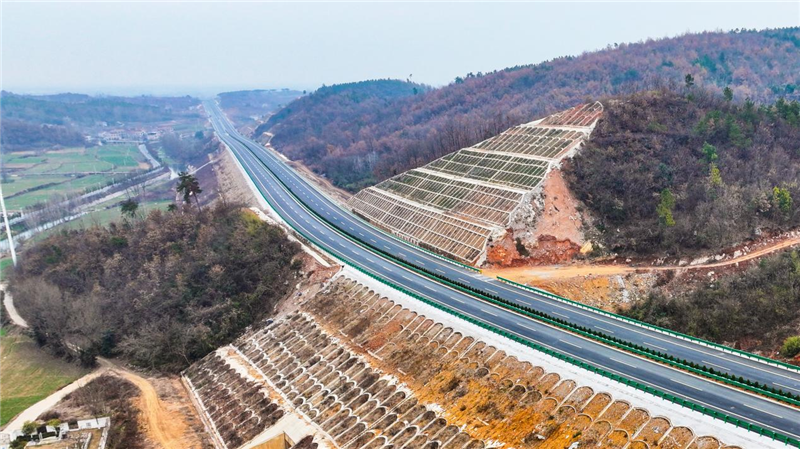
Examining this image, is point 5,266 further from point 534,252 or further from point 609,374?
point 609,374

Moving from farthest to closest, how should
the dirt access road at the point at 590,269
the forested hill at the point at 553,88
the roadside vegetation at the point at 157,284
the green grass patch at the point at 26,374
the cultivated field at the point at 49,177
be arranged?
the cultivated field at the point at 49,177 < the forested hill at the point at 553,88 < the roadside vegetation at the point at 157,284 < the dirt access road at the point at 590,269 < the green grass patch at the point at 26,374

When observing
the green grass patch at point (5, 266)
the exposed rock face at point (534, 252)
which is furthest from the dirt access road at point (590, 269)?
the green grass patch at point (5, 266)

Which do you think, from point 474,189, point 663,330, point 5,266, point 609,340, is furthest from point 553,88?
point 5,266

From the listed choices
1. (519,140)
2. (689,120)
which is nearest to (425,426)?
(519,140)

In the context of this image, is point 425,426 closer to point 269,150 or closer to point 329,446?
point 329,446

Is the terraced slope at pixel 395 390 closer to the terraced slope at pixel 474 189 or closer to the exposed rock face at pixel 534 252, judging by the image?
the exposed rock face at pixel 534 252
